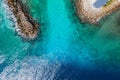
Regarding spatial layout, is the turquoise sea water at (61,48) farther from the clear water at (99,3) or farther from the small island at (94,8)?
the clear water at (99,3)

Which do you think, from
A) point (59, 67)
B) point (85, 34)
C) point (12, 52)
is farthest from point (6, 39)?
point (85, 34)

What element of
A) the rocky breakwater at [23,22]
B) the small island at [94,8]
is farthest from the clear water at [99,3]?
the rocky breakwater at [23,22]

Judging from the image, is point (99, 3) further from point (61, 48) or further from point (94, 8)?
point (61, 48)

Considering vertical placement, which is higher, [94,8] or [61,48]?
[94,8]

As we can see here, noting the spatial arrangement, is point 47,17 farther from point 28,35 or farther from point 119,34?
point 119,34

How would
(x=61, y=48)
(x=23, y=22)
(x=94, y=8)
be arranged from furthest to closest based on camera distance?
1. (x=61, y=48)
2. (x=94, y=8)
3. (x=23, y=22)

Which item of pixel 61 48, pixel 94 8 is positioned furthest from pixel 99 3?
pixel 61 48
